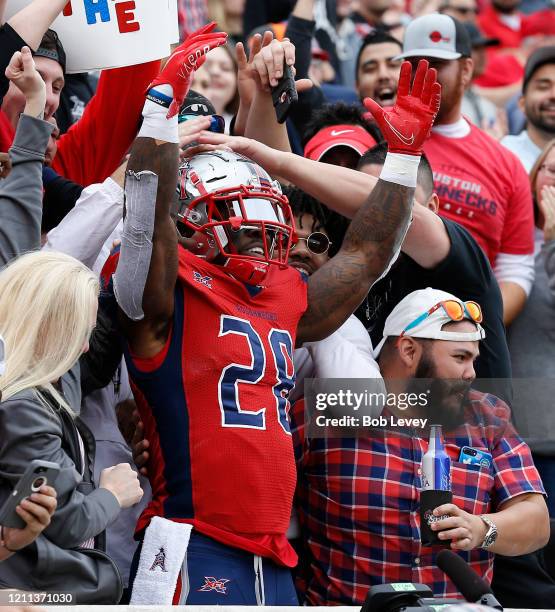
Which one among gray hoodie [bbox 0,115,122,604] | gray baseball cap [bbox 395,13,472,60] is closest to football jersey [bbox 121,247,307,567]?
gray hoodie [bbox 0,115,122,604]

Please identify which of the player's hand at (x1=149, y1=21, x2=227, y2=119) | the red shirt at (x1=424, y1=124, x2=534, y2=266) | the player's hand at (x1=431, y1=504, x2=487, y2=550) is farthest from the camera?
the red shirt at (x1=424, y1=124, x2=534, y2=266)

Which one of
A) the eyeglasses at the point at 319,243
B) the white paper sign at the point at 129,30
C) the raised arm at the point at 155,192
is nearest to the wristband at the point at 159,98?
the raised arm at the point at 155,192

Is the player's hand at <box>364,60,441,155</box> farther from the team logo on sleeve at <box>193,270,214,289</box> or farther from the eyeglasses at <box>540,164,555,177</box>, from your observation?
the eyeglasses at <box>540,164,555,177</box>

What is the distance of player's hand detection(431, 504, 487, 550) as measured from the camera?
13.2ft

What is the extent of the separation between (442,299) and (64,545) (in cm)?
169

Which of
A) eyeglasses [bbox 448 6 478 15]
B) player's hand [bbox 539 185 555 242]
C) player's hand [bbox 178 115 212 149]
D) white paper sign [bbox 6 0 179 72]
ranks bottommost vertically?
eyeglasses [bbox 448 6 478 15]

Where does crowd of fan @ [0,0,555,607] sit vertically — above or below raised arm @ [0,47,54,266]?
below

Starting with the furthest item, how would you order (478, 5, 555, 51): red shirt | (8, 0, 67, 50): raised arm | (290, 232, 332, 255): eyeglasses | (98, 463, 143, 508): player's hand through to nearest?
(478, 5, 555, 51): red shirt, (290, 232, 332, 255): eyeglasses, (8, 0, 67, 50): raised arm, (98, 463, 143, 508): player's hand

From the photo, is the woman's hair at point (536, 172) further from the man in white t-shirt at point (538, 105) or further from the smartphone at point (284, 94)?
the smartphone at point (284, 94)

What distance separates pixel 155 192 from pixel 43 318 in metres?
0.49

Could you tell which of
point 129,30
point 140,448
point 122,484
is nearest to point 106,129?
point 129,30

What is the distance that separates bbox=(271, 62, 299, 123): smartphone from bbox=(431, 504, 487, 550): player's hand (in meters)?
1.40

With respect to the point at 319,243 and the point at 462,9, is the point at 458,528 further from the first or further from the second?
the point at 462,9

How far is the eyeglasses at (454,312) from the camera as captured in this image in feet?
14.5
